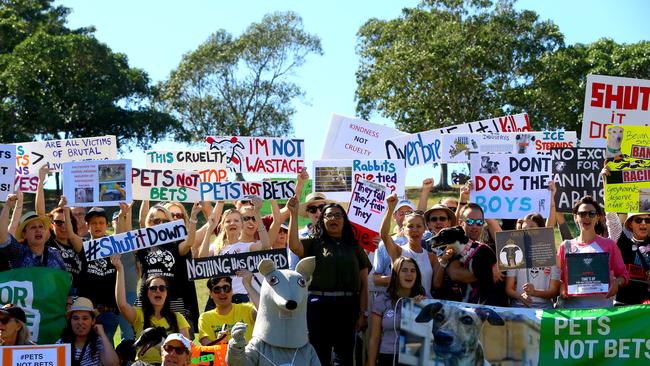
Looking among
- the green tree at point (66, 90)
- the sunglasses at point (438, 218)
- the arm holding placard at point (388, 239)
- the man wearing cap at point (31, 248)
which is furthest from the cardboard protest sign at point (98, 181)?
the green tree at point (66, 90)

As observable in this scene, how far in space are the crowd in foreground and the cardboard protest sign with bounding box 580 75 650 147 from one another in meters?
1.89

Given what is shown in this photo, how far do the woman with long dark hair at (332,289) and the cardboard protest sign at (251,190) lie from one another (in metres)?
1.42

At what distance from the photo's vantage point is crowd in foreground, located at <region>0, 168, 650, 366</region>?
918 centimetres

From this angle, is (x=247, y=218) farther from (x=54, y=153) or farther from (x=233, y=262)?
(x=54, y=153)

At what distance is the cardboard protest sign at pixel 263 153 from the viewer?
41.9 feet

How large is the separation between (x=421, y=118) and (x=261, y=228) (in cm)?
2573

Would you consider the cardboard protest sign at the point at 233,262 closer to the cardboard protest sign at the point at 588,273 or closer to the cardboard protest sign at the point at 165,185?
the cardboard protest sign at the point at 588,273

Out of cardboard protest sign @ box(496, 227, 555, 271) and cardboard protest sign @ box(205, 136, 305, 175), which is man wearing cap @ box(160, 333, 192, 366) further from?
cardboard protest sign @ box(205, 136, 305, 175)

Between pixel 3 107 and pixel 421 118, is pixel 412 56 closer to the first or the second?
pixel 421 118

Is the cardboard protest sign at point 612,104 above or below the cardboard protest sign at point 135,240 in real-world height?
above

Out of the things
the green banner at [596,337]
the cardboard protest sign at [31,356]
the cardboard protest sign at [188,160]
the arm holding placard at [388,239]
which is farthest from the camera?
the cardboard protest sign at [188,160]

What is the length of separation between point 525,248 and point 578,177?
81.4 inches

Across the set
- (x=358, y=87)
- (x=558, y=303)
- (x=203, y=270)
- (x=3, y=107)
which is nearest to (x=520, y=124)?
(x=558, y=303)

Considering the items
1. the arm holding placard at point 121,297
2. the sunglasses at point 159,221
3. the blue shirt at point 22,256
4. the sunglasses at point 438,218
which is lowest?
the arm holding placard at point 121,297
